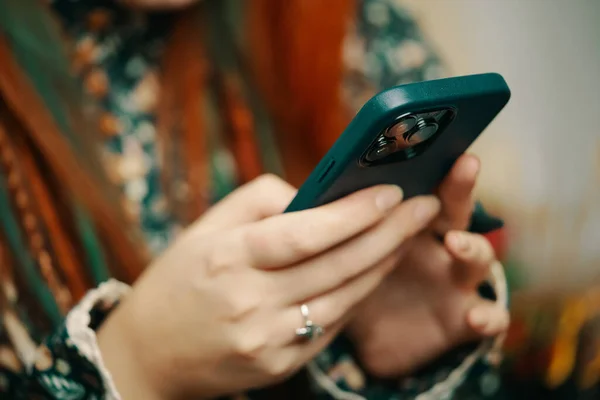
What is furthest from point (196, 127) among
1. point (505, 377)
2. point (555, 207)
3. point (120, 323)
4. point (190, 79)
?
point (555, 207)

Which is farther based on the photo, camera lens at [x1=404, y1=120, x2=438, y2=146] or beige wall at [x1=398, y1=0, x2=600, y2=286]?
beige wall at [x1=398, y1=0, x2=600, y2=286]

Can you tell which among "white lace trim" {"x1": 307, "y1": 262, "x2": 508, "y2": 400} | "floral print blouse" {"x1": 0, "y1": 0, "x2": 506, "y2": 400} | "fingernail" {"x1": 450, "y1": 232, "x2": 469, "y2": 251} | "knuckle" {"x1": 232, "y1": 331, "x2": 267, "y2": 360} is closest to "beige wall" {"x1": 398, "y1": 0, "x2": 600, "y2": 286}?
"floral print blouse" {"x1": 0, "y1": 0, "x2": 506, "y2": 400}

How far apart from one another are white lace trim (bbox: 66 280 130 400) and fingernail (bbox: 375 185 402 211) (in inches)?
8.7

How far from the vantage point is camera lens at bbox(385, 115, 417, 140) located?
0.79 ft

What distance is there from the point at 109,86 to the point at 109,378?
0.31 meters

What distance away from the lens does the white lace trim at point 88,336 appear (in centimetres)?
34

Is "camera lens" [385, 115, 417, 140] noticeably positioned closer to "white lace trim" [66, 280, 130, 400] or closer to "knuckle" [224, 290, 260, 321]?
"knuckle" [224, 290, 260, 321]

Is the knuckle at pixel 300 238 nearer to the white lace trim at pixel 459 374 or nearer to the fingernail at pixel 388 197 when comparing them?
the fingernail at pixel 388 197

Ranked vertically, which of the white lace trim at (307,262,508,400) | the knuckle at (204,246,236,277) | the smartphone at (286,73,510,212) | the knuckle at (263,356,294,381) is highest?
the smartphone at (286,73,510,212)

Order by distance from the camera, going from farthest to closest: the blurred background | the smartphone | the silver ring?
the blurred background
the silver ring
the smartphone

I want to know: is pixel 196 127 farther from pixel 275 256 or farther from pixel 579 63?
pixel 579 63

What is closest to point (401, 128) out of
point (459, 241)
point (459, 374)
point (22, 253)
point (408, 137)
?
point (408, 137)

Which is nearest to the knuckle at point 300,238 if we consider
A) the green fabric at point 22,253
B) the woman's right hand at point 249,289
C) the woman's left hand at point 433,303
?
the woman's right hand at point 249,289

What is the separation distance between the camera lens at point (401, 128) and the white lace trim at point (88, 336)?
10.0 inches
